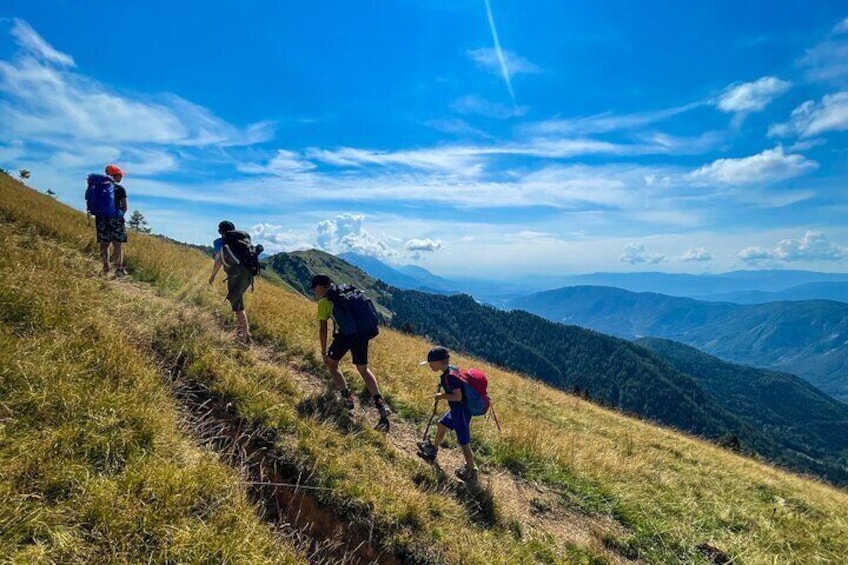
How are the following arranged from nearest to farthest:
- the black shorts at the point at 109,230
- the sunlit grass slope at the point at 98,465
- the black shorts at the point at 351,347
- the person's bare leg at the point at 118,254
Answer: the sunlit grass slope at the point at 98,465, the black shorts at the point at 351,347, the black shorts at the point at 109,230, the person's bare leg at the point at 118,254

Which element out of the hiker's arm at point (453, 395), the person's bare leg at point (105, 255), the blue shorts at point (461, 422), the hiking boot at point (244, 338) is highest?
the person's bare leg at point (105, 255)

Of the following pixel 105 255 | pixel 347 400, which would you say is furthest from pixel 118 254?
pixel 347 400

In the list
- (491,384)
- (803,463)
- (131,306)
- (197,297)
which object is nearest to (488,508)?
(131,306)

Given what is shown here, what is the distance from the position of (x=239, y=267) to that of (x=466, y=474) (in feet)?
20.8

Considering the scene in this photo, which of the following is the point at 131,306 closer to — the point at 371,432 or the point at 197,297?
the point at 197,297

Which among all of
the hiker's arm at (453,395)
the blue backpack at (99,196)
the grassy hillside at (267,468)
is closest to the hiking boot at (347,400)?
the grassy hillside at (267,468)

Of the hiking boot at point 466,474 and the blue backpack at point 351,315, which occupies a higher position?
Result: the blue backpack at point 351,315

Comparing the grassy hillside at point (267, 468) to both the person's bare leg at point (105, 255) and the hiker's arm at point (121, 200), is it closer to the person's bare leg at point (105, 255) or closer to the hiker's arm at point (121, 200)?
the person's bare leg at point (105, 255)

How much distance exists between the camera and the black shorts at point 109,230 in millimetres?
11328

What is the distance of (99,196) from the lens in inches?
448

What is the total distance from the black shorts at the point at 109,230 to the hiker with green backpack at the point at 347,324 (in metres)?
6.42

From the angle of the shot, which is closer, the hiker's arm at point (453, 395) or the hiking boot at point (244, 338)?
the hiker's arm at point (453, 395)

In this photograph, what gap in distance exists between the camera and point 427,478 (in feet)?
24.1

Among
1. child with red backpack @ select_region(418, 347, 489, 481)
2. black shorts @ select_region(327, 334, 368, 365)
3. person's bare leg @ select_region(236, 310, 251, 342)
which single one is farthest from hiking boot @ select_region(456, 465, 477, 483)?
person's bare leg @ select_region(236, 310, 251, 342)
